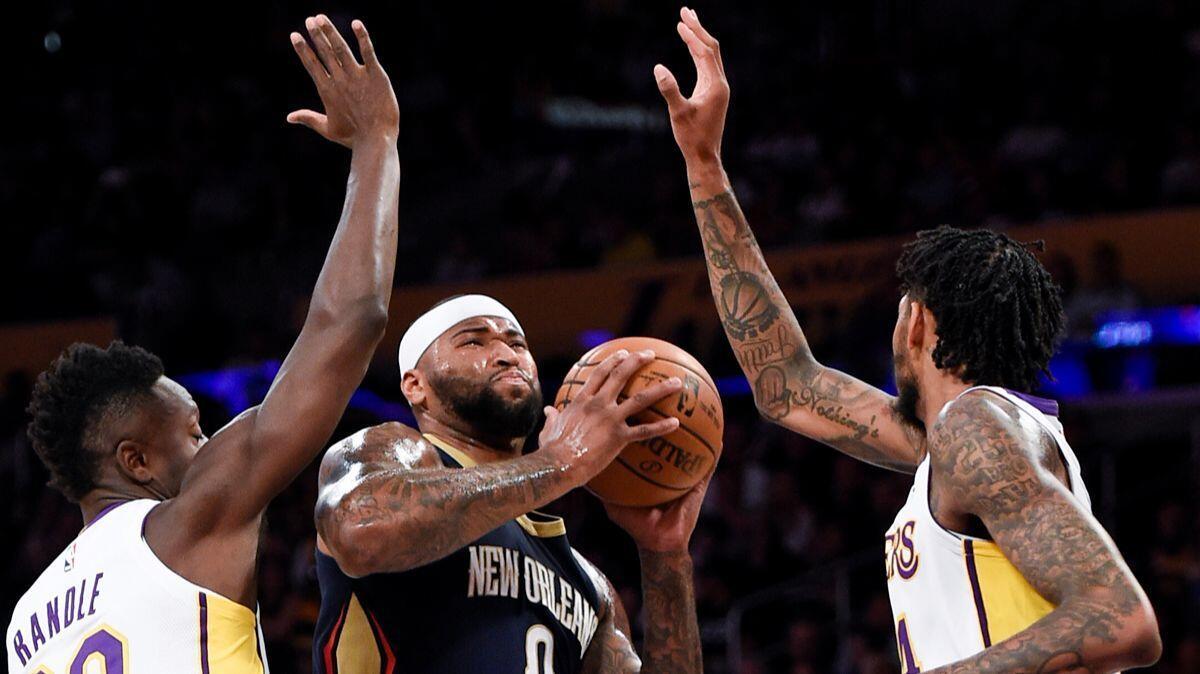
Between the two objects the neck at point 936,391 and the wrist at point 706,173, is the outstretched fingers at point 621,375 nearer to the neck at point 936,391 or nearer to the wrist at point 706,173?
the neck at point 936,391

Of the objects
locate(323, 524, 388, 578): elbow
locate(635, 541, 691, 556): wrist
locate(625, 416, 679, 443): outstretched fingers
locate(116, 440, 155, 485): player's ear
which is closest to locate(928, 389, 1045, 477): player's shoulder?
locate(625, 416, 679, 443): outstretched fingers

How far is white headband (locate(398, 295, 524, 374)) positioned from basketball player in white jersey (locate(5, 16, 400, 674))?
0.70 m

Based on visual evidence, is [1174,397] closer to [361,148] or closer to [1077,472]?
[1077,472]

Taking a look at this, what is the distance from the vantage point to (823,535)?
9.71 metres

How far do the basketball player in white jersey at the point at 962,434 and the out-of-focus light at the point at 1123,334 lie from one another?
5932 millimetres

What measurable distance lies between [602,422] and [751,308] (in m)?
1.01

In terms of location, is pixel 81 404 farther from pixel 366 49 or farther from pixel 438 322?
pixel 366 49

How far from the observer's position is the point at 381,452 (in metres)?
3.71

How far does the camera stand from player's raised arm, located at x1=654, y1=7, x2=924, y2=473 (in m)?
4.38

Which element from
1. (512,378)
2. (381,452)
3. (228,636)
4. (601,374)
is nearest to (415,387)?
(512,378)

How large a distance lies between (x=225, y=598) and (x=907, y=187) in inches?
345

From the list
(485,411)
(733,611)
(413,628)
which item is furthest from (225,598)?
(733,611)

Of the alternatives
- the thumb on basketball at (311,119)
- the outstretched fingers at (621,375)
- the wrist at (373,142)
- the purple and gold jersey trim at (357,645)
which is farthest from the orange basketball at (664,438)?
the thumb on basketball at (311,119)

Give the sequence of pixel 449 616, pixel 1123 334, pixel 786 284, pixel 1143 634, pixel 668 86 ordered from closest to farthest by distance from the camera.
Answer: pixel 1143 634 → pixel 449 616 → pixel 668 86 → pixel 1123 334 → pixel 786 284
